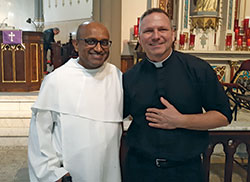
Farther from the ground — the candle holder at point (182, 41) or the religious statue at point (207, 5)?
the religious statue at point (207, 5)

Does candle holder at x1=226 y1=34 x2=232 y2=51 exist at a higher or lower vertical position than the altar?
higher

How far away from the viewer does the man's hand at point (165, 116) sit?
153 centimetres

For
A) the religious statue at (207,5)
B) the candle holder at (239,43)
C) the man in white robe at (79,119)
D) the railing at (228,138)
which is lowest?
the railing at (228,138)

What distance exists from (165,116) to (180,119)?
79 mm

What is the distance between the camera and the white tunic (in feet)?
5.36

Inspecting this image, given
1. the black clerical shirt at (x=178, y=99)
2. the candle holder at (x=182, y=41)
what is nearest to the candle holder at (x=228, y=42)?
the candle holder at (x=182, y=41)

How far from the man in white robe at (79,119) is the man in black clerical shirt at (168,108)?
0.52 ft

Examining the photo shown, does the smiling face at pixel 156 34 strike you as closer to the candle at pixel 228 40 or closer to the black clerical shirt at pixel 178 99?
the black clerical shirt at pixel 178 99

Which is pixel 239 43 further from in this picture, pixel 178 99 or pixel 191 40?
pixel 178 99

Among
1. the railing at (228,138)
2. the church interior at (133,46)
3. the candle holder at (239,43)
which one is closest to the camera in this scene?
the railing at (228,138)

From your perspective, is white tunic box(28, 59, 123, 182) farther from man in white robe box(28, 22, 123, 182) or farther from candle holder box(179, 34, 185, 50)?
candle holder box(179, 34, 185, 50)

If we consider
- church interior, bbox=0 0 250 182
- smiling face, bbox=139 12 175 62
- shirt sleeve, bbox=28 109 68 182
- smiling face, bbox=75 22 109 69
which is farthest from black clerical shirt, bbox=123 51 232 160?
church interior, bbox=0 0 250 182

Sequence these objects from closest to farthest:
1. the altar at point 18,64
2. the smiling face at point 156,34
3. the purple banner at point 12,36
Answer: the smiling face at point 156,34 < the purple banner at point 12,36 < the altar at point 18,64

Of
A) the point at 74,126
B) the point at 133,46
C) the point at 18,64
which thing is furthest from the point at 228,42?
the point at 74,126
